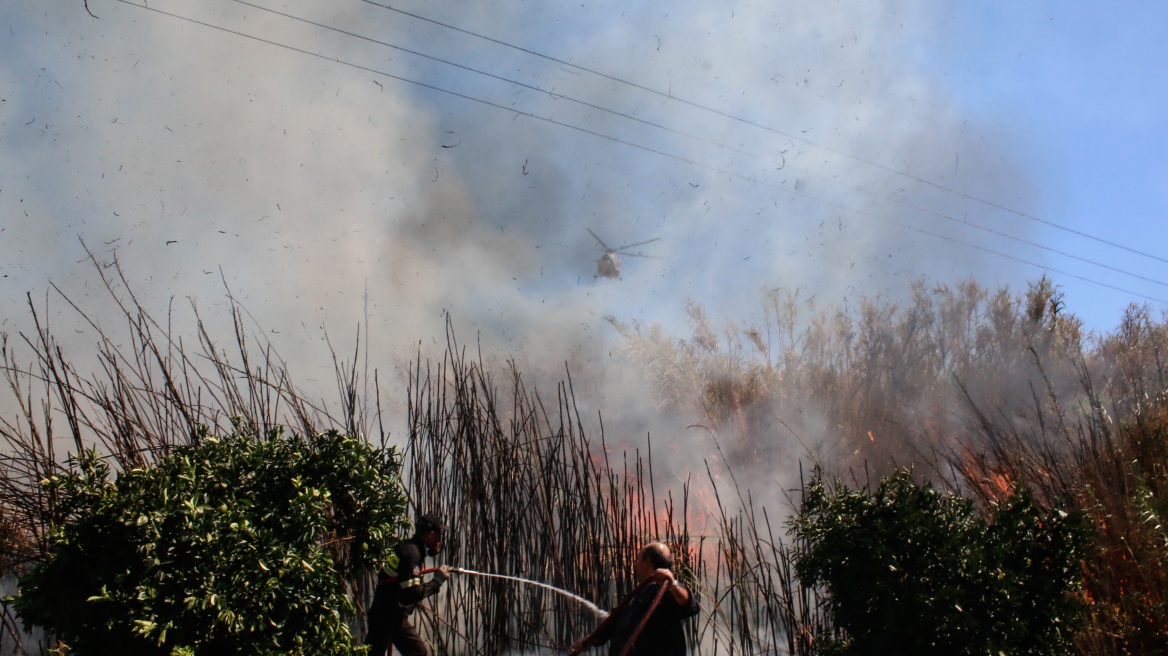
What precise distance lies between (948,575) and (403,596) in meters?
3.39

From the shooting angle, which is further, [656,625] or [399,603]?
[399,603]

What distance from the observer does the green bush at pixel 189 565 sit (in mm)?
3934

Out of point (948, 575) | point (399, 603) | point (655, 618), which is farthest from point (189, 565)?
point (948, 575)

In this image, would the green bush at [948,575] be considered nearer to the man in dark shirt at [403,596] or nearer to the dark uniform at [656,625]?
the dark uniform at [656,625]

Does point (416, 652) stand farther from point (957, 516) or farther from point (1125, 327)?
point (1125, 327)

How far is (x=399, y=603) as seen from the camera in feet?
19.5

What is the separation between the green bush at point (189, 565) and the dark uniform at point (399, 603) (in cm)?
135

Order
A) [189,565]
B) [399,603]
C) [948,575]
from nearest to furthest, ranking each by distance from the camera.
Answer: [189,565]
[948,575]
[399,603]

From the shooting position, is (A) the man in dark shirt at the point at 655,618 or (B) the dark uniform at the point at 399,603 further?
Result: (B) the dark uniform at the point at 399,603

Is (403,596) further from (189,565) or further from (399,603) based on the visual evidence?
(189,565)

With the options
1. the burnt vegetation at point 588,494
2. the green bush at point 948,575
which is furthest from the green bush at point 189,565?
the green bush at point 948,575

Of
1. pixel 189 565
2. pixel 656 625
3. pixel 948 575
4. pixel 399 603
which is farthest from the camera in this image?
pixel 399 603

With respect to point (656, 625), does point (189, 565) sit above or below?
above

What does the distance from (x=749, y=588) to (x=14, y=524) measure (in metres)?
5.77
